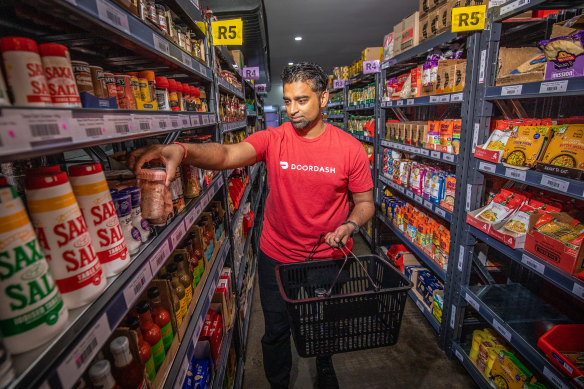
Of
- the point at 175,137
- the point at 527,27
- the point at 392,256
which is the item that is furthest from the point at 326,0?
the point at 175,137

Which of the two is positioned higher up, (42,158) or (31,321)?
(42,158)

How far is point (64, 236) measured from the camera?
2.12 feet

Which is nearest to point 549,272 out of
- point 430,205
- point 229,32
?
point 430,205

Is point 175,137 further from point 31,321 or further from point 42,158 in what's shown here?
point 31,321

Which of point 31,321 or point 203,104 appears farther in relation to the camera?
point 203,104

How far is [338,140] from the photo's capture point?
185cm

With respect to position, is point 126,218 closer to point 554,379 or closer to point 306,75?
point 306,75

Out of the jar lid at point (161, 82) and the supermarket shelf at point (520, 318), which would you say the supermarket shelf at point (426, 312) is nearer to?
the supermarket shelf at point (520, 318)

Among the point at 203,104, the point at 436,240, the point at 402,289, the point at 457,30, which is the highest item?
the point at 457,30

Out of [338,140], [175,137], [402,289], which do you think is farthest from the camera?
[338,140]

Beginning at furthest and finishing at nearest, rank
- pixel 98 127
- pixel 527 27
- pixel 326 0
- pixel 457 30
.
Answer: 1. pixel 326 0
2. pixel 527 27
3. pixel 457 30
4. pixel 98 127

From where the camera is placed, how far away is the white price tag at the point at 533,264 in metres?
1.57

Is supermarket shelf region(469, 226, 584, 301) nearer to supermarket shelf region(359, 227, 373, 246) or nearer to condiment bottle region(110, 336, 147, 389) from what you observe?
condiment bottle region(110, 336, 147, 389)

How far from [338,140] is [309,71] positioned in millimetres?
443
